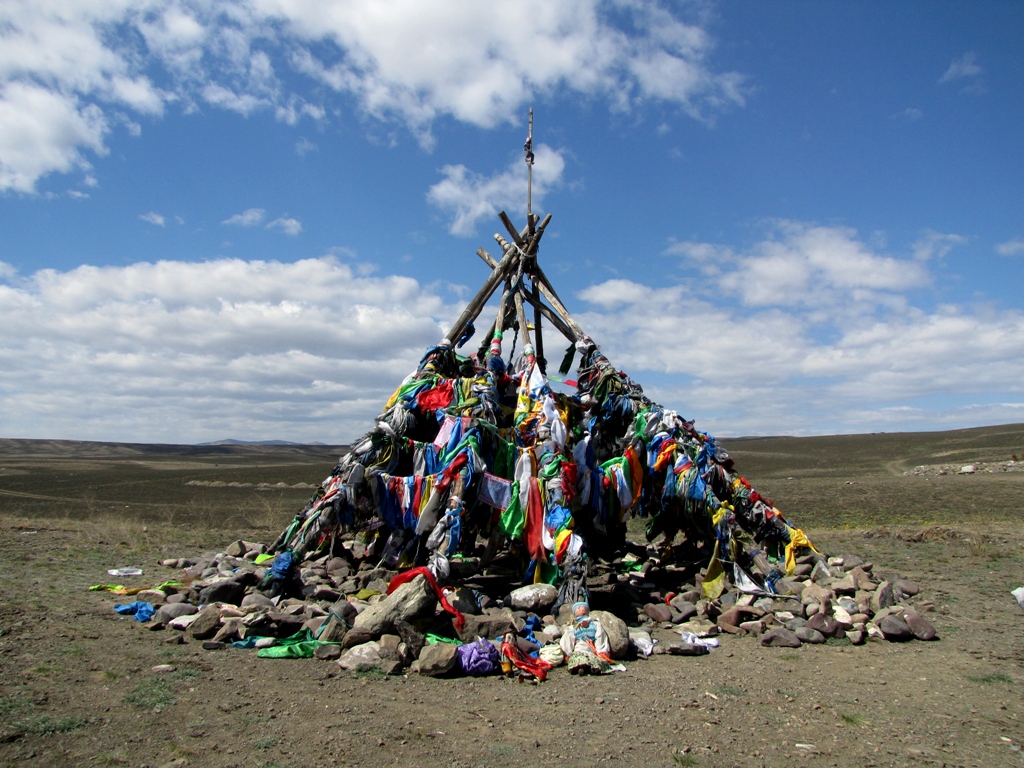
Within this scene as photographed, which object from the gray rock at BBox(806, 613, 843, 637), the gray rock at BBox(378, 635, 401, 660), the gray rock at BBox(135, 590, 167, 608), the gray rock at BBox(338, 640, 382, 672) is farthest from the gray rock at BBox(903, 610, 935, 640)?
the gray rock at BBox(135, 590, 167, 608)

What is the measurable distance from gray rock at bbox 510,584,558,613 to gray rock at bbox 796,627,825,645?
238cm

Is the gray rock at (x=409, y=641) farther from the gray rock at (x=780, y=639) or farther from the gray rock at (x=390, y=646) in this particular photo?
the gray rock at (x=780, y=639)

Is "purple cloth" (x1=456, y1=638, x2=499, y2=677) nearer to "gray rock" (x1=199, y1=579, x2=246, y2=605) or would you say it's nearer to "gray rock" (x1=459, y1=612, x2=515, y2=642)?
"gray rock" (x1=459, y1=612, x2=515, y2=642)

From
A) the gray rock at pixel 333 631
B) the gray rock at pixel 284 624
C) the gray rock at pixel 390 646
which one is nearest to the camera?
the gray rock at pixel 390 646

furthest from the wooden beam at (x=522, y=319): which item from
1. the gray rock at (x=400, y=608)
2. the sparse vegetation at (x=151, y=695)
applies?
the sparse vegetation at (x=151, y=695)

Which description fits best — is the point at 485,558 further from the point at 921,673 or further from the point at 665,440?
the point at 921,673

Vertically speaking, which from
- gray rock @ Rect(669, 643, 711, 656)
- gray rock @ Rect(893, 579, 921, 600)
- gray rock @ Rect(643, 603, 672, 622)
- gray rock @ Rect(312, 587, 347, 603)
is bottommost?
gray rock @ Rect(669, 643, 711, 656)

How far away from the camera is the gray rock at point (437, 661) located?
18.0 ft

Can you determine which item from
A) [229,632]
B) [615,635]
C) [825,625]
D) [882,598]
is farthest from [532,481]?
[882,598]

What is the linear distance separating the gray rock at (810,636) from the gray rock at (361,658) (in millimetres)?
3996

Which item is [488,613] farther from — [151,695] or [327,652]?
[151,695]

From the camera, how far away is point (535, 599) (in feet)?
22.8

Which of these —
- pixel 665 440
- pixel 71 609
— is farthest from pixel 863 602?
pixel 71 609

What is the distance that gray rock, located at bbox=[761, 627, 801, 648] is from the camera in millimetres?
6500
